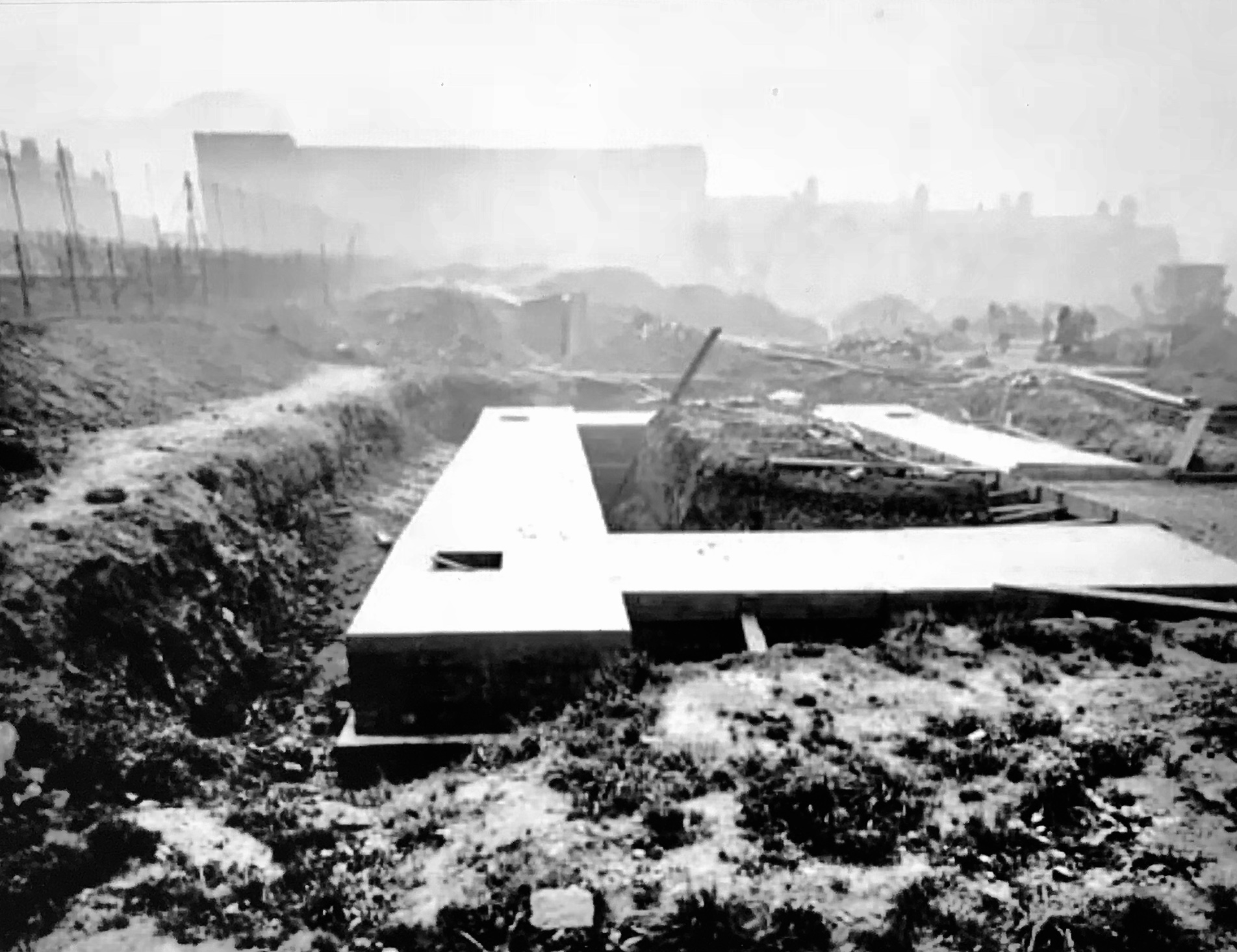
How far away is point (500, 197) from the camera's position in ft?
227

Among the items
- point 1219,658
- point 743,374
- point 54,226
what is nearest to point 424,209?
point 54,226

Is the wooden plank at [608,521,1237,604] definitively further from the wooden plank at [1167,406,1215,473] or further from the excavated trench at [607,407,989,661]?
the wooden plank at [1167,406,1215,473]

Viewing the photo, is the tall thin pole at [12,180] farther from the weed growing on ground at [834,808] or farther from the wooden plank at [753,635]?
the weed growing on ground at [834,808]

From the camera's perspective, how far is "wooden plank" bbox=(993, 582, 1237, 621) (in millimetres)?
6812

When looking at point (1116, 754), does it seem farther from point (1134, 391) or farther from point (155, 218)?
point (155, 218)

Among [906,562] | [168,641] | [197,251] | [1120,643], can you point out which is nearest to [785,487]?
[906,562]

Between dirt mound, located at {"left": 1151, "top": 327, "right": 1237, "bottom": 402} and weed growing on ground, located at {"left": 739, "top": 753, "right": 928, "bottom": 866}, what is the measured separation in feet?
50.2

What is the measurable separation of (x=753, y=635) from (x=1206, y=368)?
853 inches

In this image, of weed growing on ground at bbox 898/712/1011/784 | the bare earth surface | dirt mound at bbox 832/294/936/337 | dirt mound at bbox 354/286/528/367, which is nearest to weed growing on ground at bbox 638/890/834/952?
the bare earth surface

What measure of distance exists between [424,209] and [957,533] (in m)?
64.4

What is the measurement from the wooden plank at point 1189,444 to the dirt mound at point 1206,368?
153 inches

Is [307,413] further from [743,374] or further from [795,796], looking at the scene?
Answer: [743,374]

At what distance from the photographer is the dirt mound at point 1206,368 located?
57.2 ft

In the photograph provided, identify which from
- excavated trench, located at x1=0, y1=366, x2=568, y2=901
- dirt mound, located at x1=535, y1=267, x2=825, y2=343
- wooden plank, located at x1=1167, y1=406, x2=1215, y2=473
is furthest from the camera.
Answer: dirt mound, located at x1=535, y1=267, x2=825, y2=343
